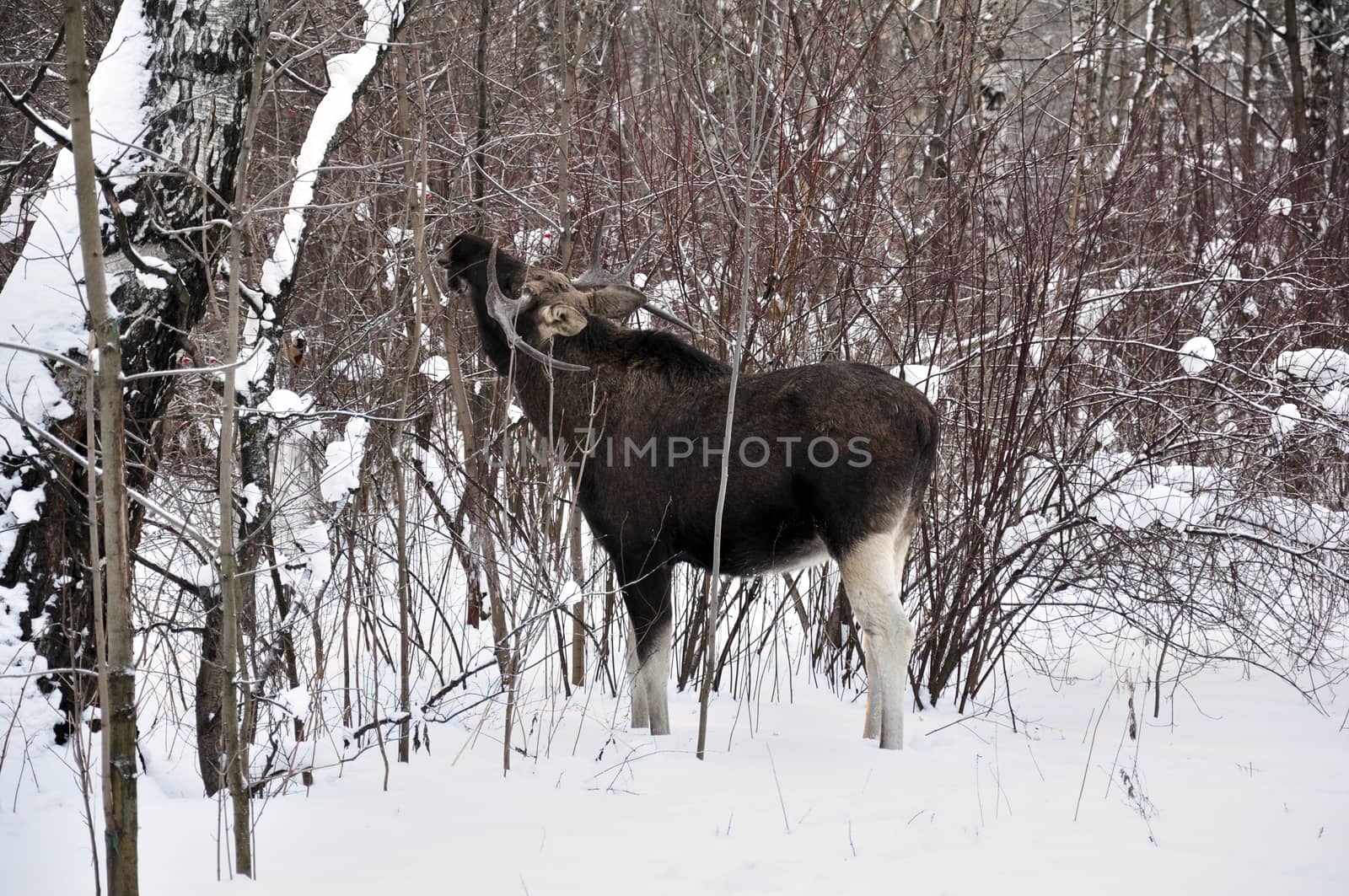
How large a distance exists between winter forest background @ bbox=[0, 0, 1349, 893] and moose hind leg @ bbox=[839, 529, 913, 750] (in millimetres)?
237

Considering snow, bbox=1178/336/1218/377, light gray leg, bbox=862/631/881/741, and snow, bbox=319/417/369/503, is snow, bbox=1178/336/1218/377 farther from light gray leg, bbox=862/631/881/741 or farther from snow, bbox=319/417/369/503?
snow, bbox=319/417/369/503

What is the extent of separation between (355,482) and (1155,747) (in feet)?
11.8

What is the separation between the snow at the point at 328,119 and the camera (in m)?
4.05

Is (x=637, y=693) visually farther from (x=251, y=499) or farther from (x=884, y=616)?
(x=251, y=499)

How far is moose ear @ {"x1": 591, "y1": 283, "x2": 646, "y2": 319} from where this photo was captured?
17.2 ft

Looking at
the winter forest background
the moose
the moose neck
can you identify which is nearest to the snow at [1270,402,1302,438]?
the winter forest background

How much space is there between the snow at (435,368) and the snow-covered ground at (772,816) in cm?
204

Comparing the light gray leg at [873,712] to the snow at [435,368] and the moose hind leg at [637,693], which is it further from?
the snow at [435,368]

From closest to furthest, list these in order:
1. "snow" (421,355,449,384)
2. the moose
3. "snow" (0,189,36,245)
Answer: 1. "snow" (0,189,36,245)
2. the moose
3. "snow" (421,355,449,384)

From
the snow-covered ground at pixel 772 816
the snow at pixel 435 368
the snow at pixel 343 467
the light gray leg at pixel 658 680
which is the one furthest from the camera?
the snow at pixel 435 368

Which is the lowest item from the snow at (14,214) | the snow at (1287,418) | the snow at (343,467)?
the snow at (343,467)

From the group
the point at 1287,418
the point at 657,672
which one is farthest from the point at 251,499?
the point at 1287,418

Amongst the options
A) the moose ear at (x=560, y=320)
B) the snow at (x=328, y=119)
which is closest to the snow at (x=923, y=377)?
the moose ear at (x=560, y=320)

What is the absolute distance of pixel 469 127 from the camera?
26.5ft
